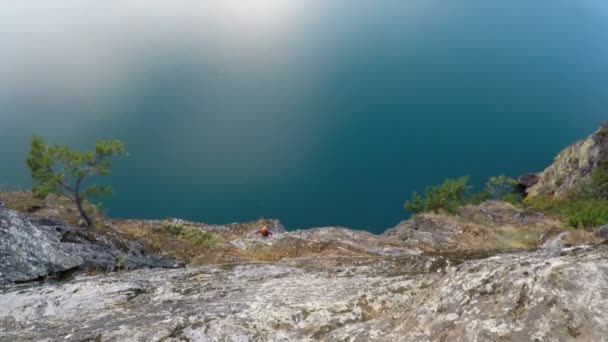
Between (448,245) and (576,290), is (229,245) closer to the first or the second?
(448,245)

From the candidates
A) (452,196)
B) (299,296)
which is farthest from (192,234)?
(452,196)

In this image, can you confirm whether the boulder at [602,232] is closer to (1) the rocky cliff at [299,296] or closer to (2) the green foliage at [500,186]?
(1) the rocky cliff at [299,296]

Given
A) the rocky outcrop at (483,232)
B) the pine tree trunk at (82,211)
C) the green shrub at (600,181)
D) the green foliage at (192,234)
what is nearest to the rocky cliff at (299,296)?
the green foliage at (192,234)

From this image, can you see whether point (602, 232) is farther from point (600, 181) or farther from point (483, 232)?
point (600, 181)

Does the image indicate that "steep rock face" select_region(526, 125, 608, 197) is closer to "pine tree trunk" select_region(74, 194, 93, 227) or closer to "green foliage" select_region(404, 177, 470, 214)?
"green foliage" select_region(404, 177, 470, 214)

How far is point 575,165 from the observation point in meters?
76.5

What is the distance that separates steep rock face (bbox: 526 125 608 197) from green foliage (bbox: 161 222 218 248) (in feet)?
190

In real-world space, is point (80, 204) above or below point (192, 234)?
above

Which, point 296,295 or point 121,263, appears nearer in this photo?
point 296,295

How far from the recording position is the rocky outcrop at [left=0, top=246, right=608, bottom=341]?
7109 mm

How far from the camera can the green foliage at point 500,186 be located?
9838 cm

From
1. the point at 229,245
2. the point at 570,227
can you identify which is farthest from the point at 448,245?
the point at 229,245


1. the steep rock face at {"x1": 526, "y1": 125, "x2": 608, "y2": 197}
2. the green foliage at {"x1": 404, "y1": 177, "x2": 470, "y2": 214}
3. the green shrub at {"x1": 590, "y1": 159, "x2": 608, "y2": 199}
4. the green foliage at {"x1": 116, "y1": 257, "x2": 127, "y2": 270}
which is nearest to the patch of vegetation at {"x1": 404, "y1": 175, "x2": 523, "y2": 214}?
the green foliage at {"x1": 404, "y1": 177, "x2": 470, "y2": 214}

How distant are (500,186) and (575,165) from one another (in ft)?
88.6
